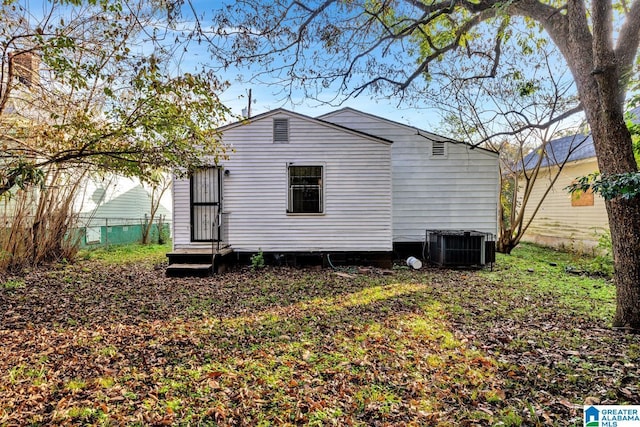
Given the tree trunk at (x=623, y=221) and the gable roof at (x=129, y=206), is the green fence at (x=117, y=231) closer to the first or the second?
the gable roof at (x=129, y=206)

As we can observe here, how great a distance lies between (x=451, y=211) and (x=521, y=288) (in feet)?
10.9

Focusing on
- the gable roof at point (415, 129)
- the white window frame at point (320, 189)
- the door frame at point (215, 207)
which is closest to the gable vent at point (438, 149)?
the gable roof at point (415, 129)

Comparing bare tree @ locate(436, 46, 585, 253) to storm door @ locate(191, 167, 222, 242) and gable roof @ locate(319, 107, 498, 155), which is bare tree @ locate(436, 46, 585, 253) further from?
storm door @ locate(191, 167, 222, 242)

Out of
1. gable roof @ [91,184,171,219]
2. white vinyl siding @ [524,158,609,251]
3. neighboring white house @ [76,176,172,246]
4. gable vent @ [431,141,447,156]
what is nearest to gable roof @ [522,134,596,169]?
white vinyl siding @ [524,158,609,251]

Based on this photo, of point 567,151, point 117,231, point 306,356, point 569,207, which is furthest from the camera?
point 117,231

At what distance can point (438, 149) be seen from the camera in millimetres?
9750

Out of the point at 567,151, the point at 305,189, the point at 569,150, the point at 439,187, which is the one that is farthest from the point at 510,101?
the point at 305,189

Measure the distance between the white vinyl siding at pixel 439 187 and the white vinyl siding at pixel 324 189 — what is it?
133 centimetres

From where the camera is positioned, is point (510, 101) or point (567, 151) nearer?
point (510, 101)

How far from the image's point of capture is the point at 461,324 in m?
4.54

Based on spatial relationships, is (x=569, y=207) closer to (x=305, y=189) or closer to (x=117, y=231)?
(x=305, y=189)

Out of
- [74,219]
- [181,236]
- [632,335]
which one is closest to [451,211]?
[632,335]

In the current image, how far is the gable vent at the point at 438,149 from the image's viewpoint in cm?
973

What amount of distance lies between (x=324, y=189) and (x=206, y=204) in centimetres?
294
